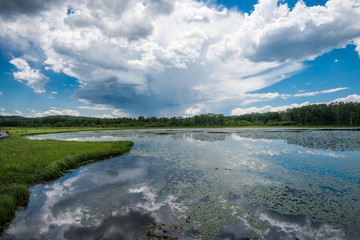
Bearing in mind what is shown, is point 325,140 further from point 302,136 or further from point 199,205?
point 199,205

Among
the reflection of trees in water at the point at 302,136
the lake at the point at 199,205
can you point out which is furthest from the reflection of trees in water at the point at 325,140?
the lake at the point at 199,205

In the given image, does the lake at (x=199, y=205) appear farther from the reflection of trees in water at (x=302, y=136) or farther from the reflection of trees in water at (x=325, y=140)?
the reflection of trees in water at (x=302, y=136)

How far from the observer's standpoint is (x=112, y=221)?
897 centimetres

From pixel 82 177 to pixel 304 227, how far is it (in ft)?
59.6

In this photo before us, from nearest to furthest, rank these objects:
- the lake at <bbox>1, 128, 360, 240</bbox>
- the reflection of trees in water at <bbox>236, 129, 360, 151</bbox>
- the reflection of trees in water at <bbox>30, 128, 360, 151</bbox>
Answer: the lake at <bbox>1, 128, 360, 240</bbox>
the reflection of trees in water at <bbox>236, 129, 360, 151</bbox>
the reflection of trees in water at <bbox>30, 128, 360, 151</bbox>

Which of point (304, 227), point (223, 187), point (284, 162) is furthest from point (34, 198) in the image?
point (284, 162)

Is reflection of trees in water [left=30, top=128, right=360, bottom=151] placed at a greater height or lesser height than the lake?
greater

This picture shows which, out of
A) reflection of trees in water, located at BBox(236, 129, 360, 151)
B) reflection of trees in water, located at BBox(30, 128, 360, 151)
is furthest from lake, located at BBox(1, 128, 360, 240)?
reflection of trees in water, located at BBox(30, 128, 360, 151)

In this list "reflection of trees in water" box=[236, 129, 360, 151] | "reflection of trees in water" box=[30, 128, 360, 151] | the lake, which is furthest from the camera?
"reflection of trees in water" box=[30, 128, 360, 151]

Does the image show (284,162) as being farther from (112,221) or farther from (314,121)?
(314,121)

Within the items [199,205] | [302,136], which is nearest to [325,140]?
[302,136]

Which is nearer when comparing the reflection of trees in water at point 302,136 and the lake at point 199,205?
the lake at point 199,205

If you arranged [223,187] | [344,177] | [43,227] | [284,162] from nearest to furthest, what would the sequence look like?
[43,227] < [223,187] < [344,177] < [284,162]

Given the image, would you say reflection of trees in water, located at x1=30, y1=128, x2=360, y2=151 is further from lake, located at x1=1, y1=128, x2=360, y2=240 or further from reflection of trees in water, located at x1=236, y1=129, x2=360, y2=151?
lake, located at x1=1, y1=128, x2=360, y2=240
